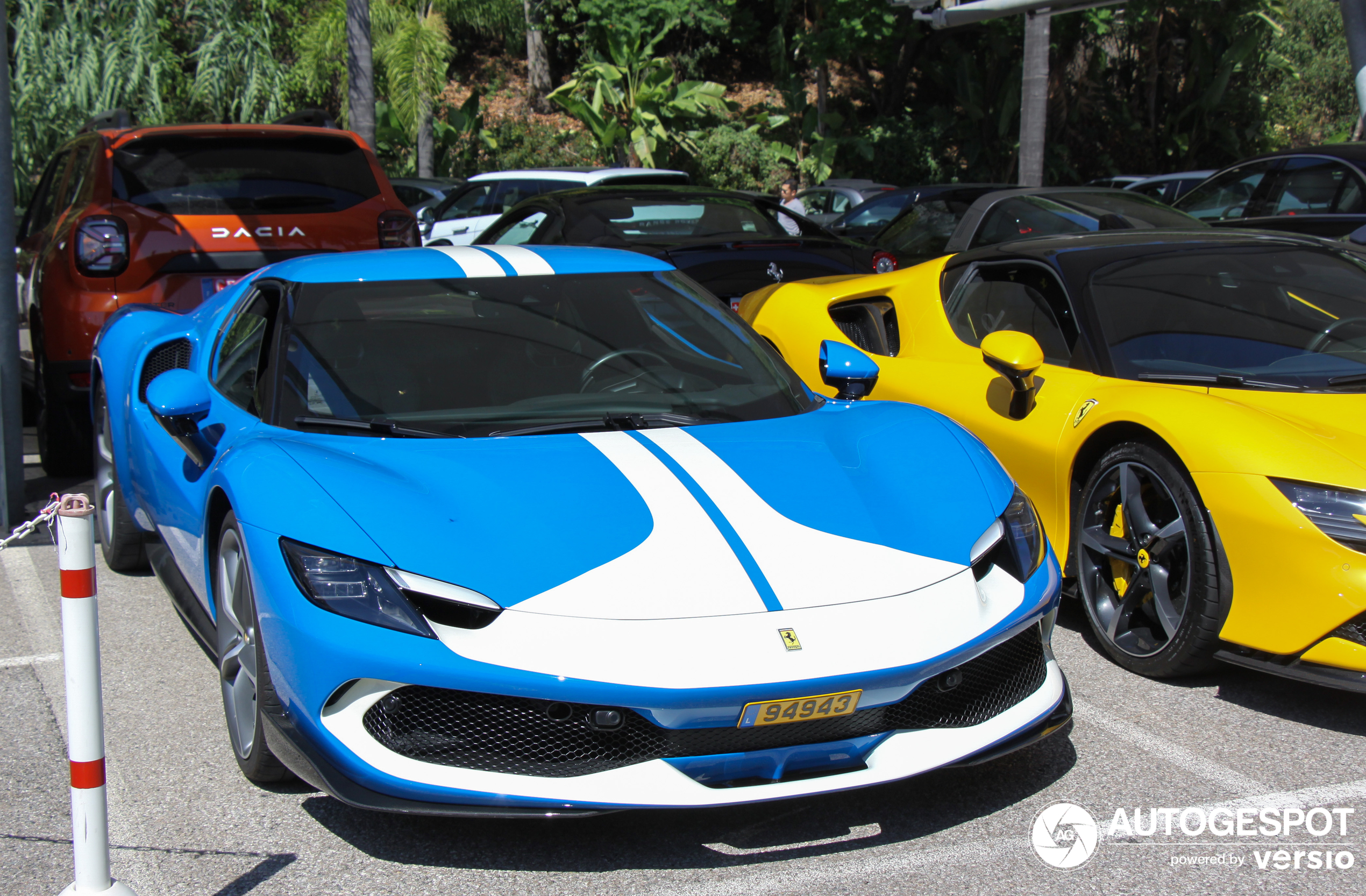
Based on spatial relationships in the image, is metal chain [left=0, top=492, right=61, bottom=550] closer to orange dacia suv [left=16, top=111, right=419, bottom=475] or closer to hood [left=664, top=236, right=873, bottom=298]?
orange dacia suv [left=16, top=111, right=419, bottom=475]

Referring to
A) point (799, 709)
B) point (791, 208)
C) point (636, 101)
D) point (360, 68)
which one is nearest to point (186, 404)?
point (799, 709)

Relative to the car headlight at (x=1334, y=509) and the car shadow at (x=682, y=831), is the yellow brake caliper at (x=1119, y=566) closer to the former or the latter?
the car headlight at (x=1334, y=509)

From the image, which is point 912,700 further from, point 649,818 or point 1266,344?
point 1266,344

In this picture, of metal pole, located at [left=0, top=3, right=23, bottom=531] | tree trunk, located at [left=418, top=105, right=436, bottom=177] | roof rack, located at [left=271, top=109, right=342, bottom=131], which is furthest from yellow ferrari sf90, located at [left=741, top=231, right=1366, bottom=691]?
tree trunk, located at [left=418, top=105, right=436, bottom=177]

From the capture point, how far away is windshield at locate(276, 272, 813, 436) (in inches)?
137

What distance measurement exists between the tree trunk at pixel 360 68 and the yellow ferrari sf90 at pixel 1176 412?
12.5 meters

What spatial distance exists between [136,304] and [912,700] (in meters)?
4.06

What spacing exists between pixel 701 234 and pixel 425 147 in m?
18.4

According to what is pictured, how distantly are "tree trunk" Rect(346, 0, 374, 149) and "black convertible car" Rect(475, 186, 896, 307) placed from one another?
8022 mm

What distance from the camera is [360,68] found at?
54.8 ft

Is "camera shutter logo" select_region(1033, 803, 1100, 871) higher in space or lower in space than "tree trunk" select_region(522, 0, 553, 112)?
lower

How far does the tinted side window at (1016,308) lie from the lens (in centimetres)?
451

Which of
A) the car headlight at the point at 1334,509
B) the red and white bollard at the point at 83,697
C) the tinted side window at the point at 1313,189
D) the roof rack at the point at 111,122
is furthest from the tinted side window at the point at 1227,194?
the red and white bollard at the point at 83,697

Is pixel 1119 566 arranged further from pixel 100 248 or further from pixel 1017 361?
pixel 100 248
